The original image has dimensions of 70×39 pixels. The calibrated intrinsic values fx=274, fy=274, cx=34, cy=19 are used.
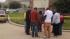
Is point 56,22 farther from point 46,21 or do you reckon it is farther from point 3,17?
point 3,17

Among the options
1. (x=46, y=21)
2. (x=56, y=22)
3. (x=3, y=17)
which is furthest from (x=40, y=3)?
(x=3, y=17)

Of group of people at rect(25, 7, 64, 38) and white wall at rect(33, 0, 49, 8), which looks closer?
group of people at rect(25, 7, 64, 38)

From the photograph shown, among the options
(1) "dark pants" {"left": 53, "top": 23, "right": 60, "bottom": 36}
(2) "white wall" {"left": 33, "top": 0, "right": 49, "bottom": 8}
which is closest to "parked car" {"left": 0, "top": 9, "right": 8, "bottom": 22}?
(2) "white wall" {"left": 33, "top": 0, "right": 49, "bottom": 8}

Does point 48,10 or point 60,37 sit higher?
point 48,10

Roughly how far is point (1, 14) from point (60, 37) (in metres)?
21.4

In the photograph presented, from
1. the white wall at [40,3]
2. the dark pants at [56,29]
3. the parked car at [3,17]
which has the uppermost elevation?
the white wall at [40,3]

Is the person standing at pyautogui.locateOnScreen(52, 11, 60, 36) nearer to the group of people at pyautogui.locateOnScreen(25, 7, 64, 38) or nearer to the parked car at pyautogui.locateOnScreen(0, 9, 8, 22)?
the group of people at pyautogui.locateOnScreen(25, 7, 64, 38)

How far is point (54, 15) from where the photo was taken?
52.2 ft

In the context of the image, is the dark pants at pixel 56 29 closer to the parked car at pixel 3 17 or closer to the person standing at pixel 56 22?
the person standing at pixel 56 22

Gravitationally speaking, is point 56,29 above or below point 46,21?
below

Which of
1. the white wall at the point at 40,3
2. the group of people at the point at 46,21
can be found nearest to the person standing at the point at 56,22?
the group of people at the point at 46,21

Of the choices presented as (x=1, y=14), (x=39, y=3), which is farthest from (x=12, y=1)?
(x=39, y=3)

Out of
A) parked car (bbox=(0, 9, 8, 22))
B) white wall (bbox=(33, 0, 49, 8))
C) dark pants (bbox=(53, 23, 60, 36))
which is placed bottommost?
parked car (bbox=(0, 9, 8, 22))

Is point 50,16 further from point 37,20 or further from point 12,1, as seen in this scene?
point 12,1
